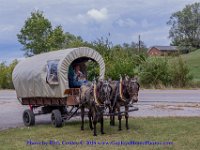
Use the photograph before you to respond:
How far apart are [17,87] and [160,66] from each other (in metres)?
19.6

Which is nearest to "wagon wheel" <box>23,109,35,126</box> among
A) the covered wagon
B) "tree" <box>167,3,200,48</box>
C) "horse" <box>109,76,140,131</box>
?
the covered wagon

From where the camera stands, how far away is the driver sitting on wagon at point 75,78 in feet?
51.7

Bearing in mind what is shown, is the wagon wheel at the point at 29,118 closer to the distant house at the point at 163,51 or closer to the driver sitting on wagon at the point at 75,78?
the driver sitting on wagon at the point at 75,78

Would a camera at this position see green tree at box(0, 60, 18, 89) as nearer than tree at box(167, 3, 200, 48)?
Yes

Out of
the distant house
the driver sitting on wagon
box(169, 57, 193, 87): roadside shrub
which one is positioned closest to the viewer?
the driver sitting on wagon

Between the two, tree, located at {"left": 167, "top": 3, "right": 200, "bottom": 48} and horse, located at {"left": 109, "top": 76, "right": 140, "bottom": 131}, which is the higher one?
tree, located at {"left": 167, "top": 3, "right": 200, "bottom": 48}

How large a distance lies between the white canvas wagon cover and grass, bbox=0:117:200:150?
1.28 meters

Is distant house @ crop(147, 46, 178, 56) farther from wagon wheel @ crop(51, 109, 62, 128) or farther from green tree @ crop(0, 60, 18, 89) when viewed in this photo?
wagon wheel @ crop(51, 109, 62, 128)

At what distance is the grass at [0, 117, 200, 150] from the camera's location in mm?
11141

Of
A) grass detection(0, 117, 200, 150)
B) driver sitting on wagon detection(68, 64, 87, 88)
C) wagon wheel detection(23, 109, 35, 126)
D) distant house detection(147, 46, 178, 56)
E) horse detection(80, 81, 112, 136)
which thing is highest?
distant house detection(147, 46, 178, 56)

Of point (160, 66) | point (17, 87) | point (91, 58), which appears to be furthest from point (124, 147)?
point (160, 66)

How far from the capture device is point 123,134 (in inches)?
509

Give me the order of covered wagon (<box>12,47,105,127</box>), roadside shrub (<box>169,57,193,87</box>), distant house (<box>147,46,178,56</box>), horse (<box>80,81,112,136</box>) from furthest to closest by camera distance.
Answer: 1. distant house (<box>147,46,178,56</box>)
2. roadside shrub (<box>169,57,193,87</box>)
3. covered wagon (<box>12,47,105,127</box>)
4. horse (<box>80,81,112,136</box>)

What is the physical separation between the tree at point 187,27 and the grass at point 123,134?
95762 millimetres
